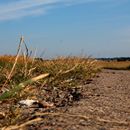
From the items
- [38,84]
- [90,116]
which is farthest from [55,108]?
[38,84]

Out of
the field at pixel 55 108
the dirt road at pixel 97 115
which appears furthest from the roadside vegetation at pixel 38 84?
the dirt road at pixel 97 115

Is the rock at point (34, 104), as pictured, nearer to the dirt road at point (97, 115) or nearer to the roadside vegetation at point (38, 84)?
the roadside vegetation at point (38, 84)

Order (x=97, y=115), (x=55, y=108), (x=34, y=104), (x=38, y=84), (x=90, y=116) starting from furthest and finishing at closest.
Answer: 1. (x=38, y=84)
2. (x=34, y=104)
3. (x=55, y=108)
4. (x=97, y=115)
5. (x=90, y=116)

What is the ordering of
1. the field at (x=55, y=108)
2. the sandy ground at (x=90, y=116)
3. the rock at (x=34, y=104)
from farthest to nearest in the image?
the rock at (x=34, y=104) → the sandy ground at (x=90, y=116) → the field at (x=55, y=108)

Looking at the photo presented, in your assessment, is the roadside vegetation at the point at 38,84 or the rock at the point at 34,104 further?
the rock at the point at 34,104

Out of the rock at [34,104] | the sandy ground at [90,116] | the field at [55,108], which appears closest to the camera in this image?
the field at [55,108]

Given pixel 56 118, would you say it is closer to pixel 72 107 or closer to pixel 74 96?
pixel 72 107

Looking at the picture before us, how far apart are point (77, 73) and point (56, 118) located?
6.60m

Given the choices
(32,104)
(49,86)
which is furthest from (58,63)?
(32,104)

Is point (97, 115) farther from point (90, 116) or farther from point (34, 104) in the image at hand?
point (34, 104)

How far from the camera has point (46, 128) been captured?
3.85 meters

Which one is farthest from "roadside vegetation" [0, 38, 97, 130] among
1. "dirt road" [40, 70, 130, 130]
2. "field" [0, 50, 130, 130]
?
"dirt road" [40, 70, 130, 130]

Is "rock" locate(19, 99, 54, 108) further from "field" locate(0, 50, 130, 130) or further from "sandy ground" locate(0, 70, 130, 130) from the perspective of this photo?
"sandy ground" locate(0, 70, 130, 130)

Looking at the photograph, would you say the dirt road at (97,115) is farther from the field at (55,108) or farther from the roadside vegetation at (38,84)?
the roadside vegetation at (38,84)
